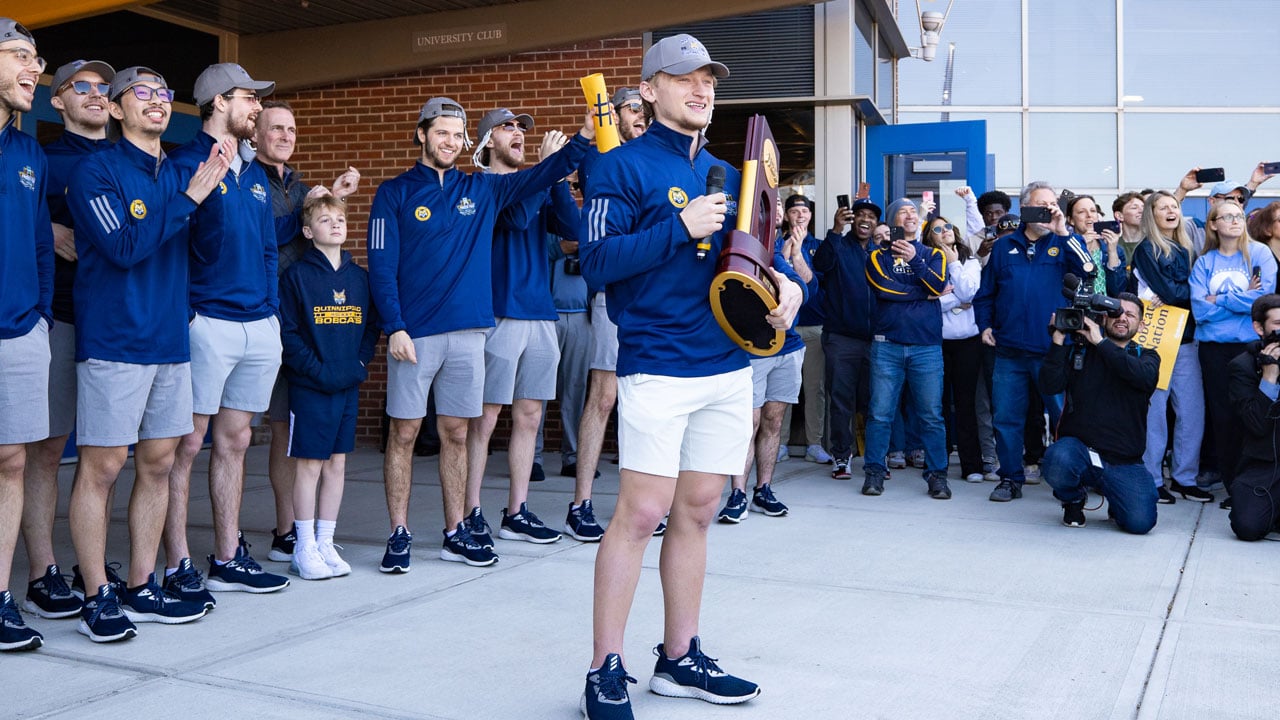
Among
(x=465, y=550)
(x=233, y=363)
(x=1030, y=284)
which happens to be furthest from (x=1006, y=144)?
(x=233, y=363)

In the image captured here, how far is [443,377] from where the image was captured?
5.43 m

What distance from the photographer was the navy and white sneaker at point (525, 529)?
585 cm

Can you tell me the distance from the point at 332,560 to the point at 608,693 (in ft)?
7.37

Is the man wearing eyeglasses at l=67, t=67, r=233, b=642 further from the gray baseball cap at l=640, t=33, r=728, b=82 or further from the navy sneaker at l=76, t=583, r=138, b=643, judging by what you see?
the gray baseball cap at l=640, t=33, r=728, b=82

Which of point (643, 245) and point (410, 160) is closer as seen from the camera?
point (643, 245)

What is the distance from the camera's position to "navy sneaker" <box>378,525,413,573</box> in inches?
204

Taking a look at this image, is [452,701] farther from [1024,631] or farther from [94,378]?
[1024,631]

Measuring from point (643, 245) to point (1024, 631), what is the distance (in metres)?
2.14

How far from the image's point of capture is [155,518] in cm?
438

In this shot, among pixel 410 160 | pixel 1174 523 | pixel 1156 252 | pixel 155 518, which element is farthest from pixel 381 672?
pixel 410 160

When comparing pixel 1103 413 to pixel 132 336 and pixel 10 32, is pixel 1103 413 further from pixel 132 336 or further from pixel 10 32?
pixel 10 32

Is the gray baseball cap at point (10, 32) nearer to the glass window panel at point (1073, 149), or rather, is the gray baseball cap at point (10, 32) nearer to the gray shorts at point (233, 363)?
the gray shorts at point (233, 363)

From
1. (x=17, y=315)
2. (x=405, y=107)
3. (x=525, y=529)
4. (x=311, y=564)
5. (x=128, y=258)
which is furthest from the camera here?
(x=405, y=107)

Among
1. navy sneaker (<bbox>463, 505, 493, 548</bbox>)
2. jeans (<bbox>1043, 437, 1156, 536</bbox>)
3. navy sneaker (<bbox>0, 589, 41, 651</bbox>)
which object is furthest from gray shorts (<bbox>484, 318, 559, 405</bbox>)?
jeans (<bbox>1043, 437, 1156, 536</bbox>)
